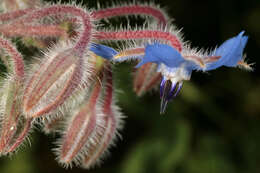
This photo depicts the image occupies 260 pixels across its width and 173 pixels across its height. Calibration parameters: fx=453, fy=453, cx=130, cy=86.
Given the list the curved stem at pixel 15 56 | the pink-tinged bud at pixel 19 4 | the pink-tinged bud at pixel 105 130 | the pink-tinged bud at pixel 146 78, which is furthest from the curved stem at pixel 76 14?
the pink-tinged bud at pixel 146 78

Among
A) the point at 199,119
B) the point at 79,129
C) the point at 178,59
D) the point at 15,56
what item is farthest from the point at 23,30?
the point at 199,119

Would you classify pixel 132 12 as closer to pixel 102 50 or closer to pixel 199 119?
pixel 102 50

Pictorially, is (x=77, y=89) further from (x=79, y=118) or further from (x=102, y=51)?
(x=79, y=118)

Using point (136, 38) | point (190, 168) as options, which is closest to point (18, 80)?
point (136, 38)

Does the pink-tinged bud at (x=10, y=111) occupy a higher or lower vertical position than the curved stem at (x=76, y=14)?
lower

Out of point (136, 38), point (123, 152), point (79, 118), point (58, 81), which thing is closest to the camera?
point (58, 81)

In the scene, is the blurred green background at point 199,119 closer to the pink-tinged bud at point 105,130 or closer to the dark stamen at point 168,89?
the pink-tinged bud at point 105,130

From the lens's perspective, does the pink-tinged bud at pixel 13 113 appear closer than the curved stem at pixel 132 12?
Yes

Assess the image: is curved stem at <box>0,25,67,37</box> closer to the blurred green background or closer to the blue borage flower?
the blue borage flower
